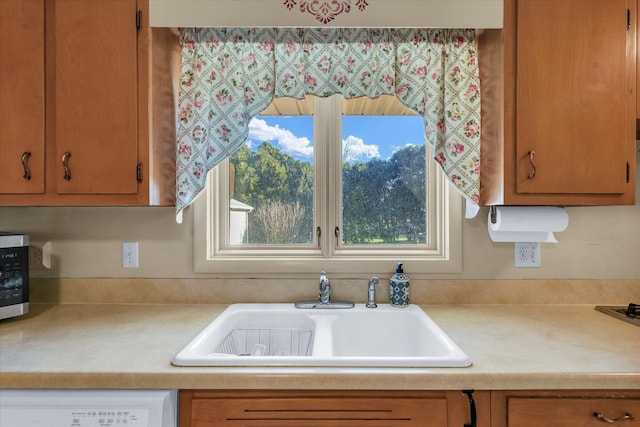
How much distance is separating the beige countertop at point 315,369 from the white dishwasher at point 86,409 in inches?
1.2

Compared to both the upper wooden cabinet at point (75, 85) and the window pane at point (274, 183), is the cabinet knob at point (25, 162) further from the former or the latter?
the window pane at point (274, 183)

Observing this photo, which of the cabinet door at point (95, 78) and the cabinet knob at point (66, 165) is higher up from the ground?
the cabinet door at point (95, 78)

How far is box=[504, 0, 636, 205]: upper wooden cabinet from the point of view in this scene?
1340 millimetres

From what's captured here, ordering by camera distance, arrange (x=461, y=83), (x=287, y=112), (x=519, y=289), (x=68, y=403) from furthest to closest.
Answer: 1. (x=287, y=112)
2. (x=519, y=289)
3. (x=461, y=83)
4. (x=68, y=403)

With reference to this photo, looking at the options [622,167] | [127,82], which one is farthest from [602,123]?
[127,82]

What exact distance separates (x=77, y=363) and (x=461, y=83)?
1619 mm

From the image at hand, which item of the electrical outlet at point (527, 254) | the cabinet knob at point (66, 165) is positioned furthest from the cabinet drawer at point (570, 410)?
the cabinet knob at point (66, 165)

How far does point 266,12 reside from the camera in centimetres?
135

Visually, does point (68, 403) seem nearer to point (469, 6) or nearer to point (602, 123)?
point (469, 6)

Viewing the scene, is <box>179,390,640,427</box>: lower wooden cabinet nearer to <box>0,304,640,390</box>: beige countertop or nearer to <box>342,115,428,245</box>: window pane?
<box>0,304,640,390</box>: beige countertop

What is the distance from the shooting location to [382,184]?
5.89 ft

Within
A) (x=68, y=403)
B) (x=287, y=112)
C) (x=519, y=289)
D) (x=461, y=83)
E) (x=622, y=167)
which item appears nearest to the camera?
(x=68, y=403)

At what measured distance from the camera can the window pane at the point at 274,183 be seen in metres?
1.79

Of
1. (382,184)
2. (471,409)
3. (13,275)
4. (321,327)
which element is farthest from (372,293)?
(13,275)
